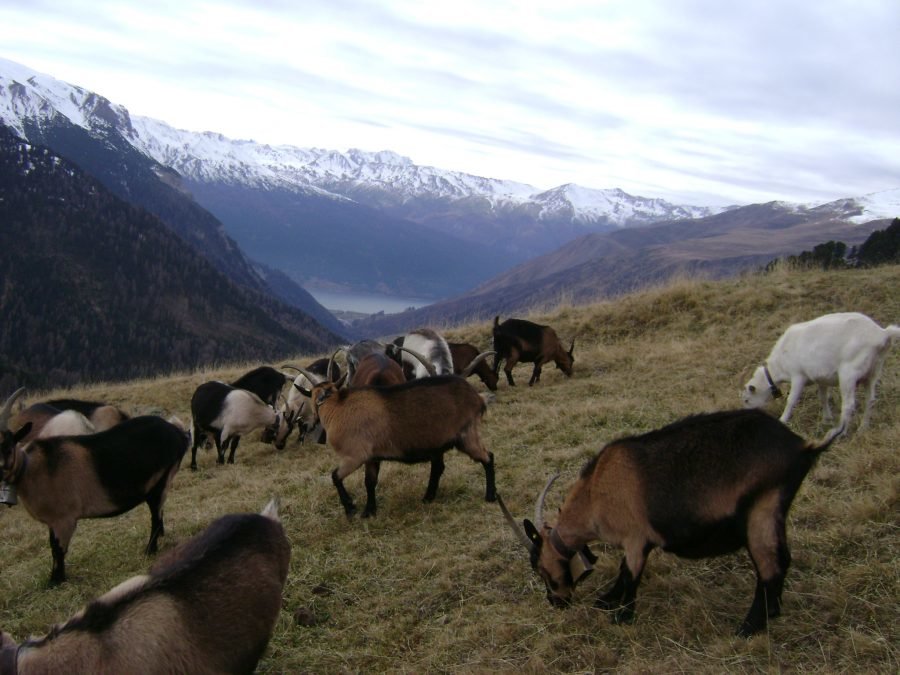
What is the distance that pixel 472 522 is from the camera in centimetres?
609

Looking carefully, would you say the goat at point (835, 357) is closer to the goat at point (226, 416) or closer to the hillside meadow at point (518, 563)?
the hillside meadow at point (518, 563)

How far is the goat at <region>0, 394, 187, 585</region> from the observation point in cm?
632

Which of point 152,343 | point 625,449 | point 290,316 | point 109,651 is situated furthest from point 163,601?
point 290,316

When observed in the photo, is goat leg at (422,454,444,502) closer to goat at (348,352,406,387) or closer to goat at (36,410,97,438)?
goat at (348,352,406,387)

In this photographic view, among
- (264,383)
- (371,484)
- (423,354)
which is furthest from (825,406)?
(264,383)

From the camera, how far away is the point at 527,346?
12.4m

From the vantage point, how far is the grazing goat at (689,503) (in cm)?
366

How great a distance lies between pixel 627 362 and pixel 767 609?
8.81 m

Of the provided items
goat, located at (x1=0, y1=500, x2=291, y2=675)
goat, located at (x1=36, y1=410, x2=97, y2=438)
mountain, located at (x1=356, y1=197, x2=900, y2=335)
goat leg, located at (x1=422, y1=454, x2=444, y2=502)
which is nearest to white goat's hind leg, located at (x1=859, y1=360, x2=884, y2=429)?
goat leg, located at (x1=422, y1=454, x2=444, y2=502)

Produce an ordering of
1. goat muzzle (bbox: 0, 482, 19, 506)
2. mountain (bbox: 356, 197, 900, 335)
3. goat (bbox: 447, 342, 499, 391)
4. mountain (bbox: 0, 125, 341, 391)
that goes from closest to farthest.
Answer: goat muzzle (bbox: 0, 482, 19, 506) < goat (bbox: 447, 342, 499, 391) < mountain (bbox: 0, 125, 341, 391) < mountain (bbox: 356, 197, 900, 335)

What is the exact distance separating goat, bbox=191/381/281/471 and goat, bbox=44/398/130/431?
1.37 meters

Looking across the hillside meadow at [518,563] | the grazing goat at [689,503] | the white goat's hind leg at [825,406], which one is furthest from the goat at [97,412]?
the white goat's hind leg at [825,406]

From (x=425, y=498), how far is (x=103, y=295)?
4480 inches

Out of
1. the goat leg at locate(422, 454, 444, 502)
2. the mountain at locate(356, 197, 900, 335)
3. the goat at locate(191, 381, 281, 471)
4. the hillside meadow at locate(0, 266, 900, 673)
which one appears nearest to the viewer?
the hillside meadow at locate(0, 266, 900, 673)
